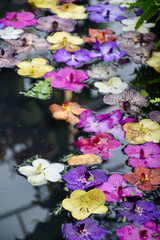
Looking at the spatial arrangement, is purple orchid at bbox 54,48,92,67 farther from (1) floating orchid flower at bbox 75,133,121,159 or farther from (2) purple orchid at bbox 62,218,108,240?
(2) purple orchid at bbox 62,218,108,240

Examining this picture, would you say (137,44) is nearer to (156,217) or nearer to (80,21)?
(80,21)

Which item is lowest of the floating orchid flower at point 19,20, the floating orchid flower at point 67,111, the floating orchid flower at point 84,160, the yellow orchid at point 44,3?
the floating orchid flower at point 84,160

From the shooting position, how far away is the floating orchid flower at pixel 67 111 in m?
2.09

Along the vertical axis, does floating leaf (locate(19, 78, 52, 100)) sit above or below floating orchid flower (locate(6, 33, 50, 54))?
below

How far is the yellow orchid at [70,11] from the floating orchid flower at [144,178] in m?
1.58

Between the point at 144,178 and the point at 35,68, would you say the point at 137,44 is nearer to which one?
the point at 35,68

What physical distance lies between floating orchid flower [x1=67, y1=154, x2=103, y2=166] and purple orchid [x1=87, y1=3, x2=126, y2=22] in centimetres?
142

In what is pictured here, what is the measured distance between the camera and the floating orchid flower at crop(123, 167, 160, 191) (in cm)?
173

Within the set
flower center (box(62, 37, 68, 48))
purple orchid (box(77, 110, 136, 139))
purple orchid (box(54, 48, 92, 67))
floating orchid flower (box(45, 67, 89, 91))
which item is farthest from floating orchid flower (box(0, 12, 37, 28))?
purple orchid (box(77, 110, 136, 139))

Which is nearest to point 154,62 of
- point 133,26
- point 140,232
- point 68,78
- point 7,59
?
point 133,26

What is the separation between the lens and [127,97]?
2252 mm

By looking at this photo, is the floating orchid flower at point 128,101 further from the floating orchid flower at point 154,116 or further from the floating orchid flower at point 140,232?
the floating orchid flower at point 140,232

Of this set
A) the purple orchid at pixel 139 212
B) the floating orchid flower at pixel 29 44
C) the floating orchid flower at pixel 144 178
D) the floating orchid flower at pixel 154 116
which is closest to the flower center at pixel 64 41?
the floating orchid flower at pixel 29 44

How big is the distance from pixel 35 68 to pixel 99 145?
0.77m
